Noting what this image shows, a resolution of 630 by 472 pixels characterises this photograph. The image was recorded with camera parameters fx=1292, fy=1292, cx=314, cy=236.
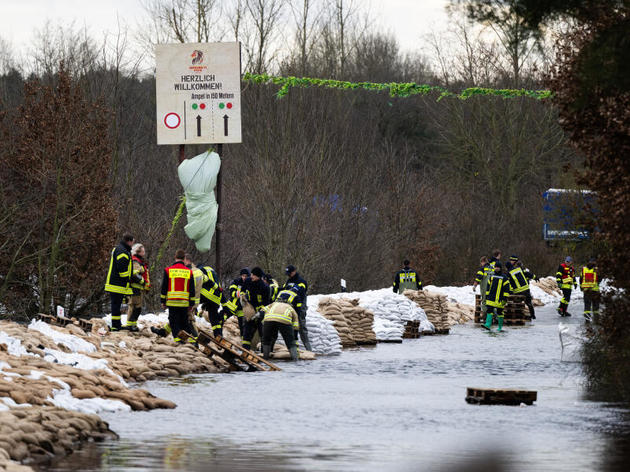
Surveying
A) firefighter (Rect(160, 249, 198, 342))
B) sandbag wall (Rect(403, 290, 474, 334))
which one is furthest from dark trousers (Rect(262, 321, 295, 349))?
sandbag wall (Rect(403, 290, 474, 334))

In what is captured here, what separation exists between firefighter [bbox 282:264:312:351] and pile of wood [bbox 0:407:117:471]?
10358mm

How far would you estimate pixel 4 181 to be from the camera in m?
29.7

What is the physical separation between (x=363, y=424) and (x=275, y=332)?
8.87 meters

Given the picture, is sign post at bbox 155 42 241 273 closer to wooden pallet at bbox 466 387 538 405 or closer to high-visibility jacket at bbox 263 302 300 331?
high-visibility jacket at bbox 263 302 300 331

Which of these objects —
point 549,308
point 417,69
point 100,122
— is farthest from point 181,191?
point 417,69

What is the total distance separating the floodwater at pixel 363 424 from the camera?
1161 centimetres

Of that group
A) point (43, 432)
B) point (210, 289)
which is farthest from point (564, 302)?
point (43, 432)

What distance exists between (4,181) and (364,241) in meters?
16.7

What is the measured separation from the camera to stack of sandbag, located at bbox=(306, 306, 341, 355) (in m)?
25.6

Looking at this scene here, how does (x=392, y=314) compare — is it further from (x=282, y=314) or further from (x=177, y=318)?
(x=177, y=318)

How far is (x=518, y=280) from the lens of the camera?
113 feet

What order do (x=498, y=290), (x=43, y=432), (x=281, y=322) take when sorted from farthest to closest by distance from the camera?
(x=498, y=290) → (x=281, y=322) → (x=43, y=432)

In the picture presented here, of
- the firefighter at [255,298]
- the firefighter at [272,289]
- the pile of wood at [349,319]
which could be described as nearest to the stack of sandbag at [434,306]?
the pile of wood at [349,319]

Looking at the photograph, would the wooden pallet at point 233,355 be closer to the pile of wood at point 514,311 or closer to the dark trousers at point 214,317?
the dark trousers at point 214,317
